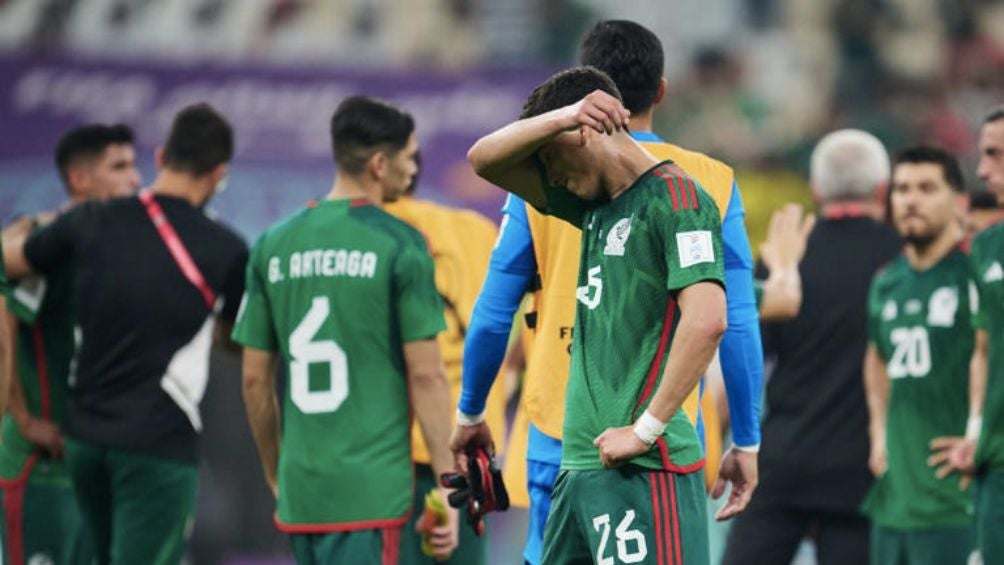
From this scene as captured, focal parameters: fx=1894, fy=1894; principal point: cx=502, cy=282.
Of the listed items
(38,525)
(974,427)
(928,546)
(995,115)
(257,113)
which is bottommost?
(928,546)

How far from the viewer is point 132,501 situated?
747cm

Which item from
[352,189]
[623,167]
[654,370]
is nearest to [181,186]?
[352,189]

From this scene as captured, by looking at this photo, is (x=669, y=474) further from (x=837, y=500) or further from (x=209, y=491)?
(x=209, y=491)

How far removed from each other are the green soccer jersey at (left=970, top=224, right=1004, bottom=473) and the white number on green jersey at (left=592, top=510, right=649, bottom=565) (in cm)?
294

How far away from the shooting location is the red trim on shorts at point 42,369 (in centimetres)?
811

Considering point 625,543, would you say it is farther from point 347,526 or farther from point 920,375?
point 920,375

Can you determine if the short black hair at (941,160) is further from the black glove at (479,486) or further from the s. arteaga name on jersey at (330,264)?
the black glove at (479,486)

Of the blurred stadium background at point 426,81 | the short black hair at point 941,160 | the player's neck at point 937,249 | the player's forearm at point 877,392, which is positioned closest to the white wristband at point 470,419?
the player's forearm at point 877,392

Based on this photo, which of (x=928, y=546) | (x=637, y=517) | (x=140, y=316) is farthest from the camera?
(x=928, y=546)

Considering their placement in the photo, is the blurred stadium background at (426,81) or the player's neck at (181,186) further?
the blurred stadium background at (426,81)

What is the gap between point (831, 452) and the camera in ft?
27.9

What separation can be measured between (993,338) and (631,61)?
244 centimetres

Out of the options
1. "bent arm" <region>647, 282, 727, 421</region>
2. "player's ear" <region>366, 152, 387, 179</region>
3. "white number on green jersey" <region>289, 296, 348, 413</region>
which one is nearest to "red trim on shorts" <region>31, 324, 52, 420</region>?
"white number on green jersey" <region>289, 296, 348, 413</region>

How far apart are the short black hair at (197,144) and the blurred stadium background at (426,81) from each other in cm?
566
